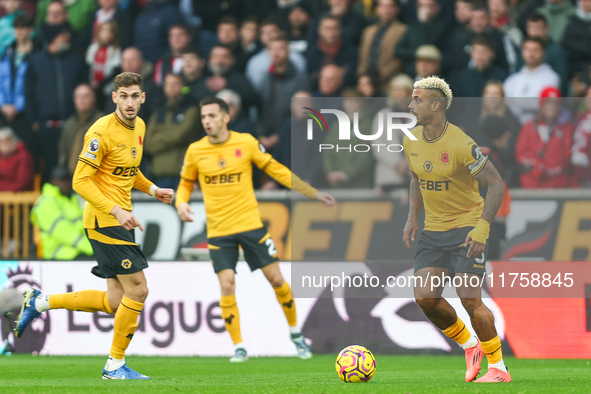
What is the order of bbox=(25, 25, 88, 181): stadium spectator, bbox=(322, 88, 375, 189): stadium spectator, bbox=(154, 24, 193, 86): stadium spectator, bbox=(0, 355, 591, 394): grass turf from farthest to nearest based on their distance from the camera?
bbox=(25, 25, 88, 181): stadium spectator → bbox=(154, 24, 193, 86): stadium spectator → bbox=(322, 88, 375, 189): stadium spectator → bbox=(0, 355, 591, 394): grass turf

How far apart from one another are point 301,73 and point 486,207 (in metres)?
5.79

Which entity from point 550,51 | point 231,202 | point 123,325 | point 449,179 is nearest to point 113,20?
point 231,202

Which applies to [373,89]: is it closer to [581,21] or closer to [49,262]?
[581,21]

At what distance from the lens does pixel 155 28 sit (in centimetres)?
1367

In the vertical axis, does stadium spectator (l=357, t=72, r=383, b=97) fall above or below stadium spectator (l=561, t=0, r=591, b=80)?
below

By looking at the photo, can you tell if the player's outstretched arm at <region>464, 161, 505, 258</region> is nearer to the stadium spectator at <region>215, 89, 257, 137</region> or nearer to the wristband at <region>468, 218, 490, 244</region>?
the wristband at <region>468, 218, 490, 244</region>

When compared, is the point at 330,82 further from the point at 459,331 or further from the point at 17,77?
the point at 459,331

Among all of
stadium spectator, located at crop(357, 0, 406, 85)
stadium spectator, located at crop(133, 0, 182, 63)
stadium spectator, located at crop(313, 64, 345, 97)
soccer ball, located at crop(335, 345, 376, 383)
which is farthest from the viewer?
stadium spectator, located at crop(133, 0, 182, 63)

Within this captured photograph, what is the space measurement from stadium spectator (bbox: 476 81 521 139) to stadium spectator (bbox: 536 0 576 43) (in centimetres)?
211

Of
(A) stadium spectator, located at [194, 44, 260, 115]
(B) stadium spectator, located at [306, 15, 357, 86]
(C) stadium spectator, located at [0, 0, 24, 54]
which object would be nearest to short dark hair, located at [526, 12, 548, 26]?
(B) stadium spectator, located at [306, 15, 357, 86]

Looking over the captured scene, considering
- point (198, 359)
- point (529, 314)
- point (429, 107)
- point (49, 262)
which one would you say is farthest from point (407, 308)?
point (49, 262)

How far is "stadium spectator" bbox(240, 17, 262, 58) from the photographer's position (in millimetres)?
13273

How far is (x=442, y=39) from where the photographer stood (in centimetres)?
1232

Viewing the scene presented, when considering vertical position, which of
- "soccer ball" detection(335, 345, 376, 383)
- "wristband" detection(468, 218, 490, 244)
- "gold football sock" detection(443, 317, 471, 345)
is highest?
"wristband" detection(468, 218, 490, 244)
